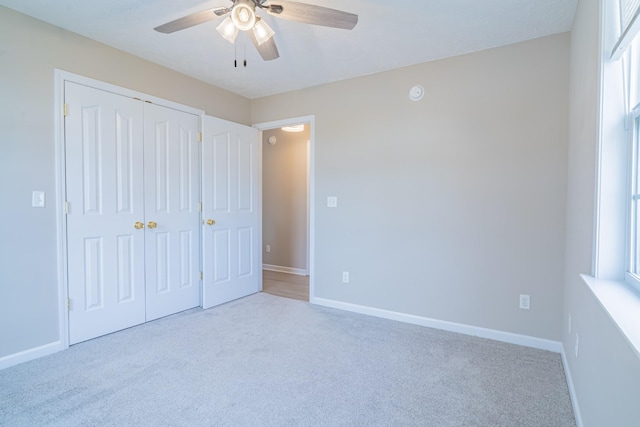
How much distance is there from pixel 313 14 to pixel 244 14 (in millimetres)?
382

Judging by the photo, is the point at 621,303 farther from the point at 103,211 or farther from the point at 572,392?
the point at 103,211

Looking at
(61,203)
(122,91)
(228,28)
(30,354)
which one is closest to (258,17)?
(228,28)

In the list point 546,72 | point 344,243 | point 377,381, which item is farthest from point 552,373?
point 546,72

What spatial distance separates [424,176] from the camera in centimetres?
299

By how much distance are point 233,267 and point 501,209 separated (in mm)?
2883

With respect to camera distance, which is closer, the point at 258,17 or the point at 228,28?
the point at 258,17

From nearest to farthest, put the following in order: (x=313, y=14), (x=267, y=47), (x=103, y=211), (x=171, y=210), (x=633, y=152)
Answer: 1. (x=633, y=152)
2. (x=313, y=14)
3. (x=267, y=47)
4. (x=103, y=211)
5. (x=171, y=210)

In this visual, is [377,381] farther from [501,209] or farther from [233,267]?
[233,267]

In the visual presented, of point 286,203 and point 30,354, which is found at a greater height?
point 286,203

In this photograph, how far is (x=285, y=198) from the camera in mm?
5453

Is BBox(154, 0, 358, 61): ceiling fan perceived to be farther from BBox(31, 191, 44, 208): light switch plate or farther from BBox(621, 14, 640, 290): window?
BBox(31, 191, 44, 208): light switch plate

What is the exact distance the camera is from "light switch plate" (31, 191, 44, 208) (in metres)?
2.30

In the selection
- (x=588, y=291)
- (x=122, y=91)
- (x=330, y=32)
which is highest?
(x=330, y=32)

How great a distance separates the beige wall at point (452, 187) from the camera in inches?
98.1
